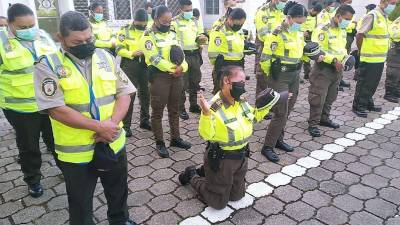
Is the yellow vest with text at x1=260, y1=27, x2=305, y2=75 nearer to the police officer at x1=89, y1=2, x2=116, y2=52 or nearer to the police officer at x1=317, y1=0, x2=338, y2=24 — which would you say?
the police officer at x1=89, y1=2, x2=116, y2=52

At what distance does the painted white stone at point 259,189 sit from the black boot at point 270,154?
605 millimetres

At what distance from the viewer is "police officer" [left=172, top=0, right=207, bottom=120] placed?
6.15 m

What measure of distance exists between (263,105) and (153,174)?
1.69 meters

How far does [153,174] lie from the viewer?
13.8 feet

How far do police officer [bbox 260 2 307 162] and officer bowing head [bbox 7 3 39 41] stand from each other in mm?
3059

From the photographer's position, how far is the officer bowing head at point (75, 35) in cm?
237

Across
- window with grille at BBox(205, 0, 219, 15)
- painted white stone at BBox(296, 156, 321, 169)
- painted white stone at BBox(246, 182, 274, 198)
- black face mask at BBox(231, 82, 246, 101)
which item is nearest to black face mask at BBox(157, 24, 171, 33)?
black face mask at BBox(231, 82, 246, 101)

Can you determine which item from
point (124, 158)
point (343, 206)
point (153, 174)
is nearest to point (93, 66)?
point (124, 158)

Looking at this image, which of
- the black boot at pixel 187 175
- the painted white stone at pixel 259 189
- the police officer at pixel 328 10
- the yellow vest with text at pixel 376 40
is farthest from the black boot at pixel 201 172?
the police officer at pixel 328 10

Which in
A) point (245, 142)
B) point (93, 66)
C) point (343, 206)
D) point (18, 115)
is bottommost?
point (343, 206)

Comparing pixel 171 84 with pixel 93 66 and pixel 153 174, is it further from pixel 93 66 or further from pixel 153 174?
pixel 93 66

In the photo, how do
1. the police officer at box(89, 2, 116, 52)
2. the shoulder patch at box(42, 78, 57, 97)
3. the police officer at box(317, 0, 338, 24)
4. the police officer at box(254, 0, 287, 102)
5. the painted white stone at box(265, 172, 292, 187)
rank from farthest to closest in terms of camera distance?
the police officer at box(317, 0, 338, 24) → the police officer at box(254, 0, 287, 102) → the police officer at box(89, 2, 116, 52) → the painted white stone at box(265, 172, 292, 187) → the shoulder patch at box(42, 78, 57, 97)

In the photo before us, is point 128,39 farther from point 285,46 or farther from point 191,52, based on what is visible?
point 285,46

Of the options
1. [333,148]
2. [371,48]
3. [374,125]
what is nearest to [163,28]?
[333,148]
